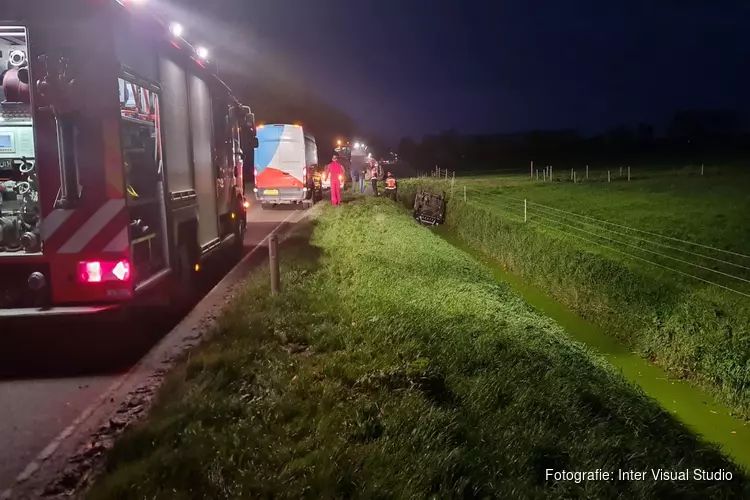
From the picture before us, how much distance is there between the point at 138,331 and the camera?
823 centimetres

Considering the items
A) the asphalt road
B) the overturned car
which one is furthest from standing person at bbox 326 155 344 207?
the asphalt road

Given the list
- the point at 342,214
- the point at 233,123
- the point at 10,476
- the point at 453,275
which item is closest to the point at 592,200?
the point at 342,214

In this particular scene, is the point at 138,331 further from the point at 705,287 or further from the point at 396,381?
the point at 705,287

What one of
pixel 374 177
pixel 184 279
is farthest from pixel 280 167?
pixel 184 279

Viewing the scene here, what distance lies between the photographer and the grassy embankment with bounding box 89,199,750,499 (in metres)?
4.12

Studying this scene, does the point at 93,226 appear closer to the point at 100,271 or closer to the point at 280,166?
the point at 100,271

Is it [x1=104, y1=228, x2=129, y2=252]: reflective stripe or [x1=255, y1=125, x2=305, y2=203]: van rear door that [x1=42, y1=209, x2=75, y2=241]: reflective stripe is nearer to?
[x1=104, y1=228, x2=129, y2=252]: reflective stripe

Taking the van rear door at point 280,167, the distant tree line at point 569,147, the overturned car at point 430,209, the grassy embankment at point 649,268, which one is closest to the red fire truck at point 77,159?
the grassy embankment at point 649,268

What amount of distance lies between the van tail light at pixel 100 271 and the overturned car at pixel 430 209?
72.3 feet

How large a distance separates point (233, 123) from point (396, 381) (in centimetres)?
838

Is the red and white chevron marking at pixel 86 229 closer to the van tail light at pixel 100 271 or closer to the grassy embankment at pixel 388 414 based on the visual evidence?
the van tail light at pixel 100 271

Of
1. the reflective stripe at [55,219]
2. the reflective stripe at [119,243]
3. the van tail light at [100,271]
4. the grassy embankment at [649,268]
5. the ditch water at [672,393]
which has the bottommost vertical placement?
the ditch water at [672,393]

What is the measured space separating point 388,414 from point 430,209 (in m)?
23.2

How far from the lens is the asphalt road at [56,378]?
4.77m
